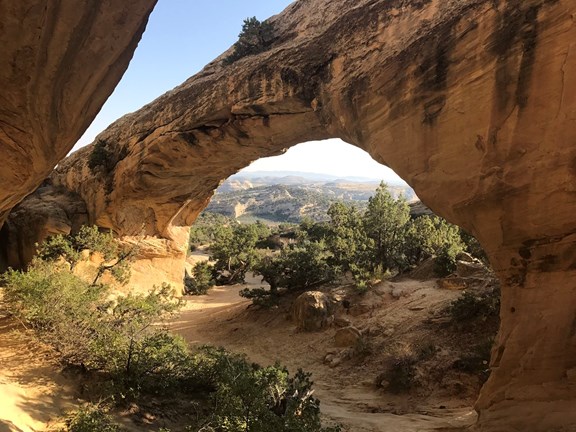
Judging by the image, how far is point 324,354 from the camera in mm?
13836

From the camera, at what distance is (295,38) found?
12.3 meters

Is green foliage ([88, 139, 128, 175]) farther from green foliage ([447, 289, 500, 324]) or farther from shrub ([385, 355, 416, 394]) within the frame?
green foliage ([447, 289, 500, 324])

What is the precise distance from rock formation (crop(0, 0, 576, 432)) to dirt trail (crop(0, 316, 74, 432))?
8033 millimetres

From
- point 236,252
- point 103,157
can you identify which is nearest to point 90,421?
point 103,157

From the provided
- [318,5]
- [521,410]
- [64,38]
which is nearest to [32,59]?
[64,38]

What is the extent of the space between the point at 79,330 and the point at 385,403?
8.16 m

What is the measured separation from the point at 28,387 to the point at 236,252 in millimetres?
24635

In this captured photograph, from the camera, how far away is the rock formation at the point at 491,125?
5.75m

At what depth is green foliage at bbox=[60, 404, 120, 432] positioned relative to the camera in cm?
613

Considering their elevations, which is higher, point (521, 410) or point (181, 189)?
point (181, 189)

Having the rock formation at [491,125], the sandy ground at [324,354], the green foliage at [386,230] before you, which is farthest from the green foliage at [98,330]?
the green foliage at [386,230]

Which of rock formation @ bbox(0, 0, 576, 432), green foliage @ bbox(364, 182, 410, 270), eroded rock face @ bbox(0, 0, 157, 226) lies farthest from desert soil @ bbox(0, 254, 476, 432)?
eroded rock face @ bbox(0, 0, 157, 226)

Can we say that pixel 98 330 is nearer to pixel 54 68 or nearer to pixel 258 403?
pixel 258 403

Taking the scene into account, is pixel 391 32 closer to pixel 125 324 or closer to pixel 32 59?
pixel 32 59
